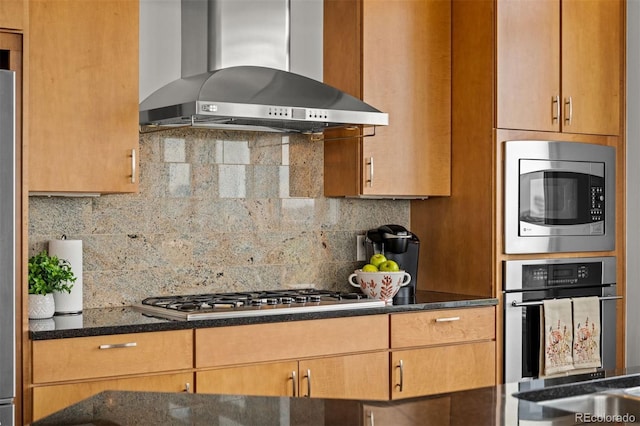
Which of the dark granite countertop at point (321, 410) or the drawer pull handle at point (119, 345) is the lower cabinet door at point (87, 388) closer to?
the drawer pull handle at point (119, 345)

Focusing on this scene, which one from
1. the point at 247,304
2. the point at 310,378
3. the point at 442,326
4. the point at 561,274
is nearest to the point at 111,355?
the point at 247,304

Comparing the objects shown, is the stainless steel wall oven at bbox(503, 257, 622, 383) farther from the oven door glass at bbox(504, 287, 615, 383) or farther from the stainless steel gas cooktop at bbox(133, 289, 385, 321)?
the stainless steel gas cooktop at bbox(133, 289, 385, 321)

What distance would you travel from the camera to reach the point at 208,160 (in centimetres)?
388

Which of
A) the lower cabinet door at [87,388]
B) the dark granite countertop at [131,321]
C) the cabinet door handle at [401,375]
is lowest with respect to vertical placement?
the cabinet door handle at [401,375]

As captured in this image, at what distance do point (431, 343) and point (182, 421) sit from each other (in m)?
2.28

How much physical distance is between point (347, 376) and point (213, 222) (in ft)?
3.00

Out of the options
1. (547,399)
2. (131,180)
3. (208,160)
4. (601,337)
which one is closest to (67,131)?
(131,180)

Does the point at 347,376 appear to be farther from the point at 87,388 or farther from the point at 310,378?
the point at 87,388

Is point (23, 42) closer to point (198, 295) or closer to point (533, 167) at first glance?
point (198, 295)

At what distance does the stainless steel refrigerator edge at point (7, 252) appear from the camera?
282 cm

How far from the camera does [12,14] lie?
2.91m

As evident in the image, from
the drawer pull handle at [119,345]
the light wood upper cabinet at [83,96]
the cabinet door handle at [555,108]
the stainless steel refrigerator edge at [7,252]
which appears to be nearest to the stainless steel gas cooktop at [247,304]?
the drawer pull handle at [119,345]

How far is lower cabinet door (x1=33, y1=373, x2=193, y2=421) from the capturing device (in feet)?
9.55

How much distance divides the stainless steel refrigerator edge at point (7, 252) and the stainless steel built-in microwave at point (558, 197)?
7.12 ft
